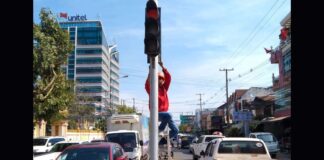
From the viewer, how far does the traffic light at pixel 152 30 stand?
896cm

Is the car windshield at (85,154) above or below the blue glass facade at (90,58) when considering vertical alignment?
below

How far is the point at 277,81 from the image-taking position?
53156mm

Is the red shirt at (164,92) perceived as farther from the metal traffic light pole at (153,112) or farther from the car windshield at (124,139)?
the car windshield at (124,139)

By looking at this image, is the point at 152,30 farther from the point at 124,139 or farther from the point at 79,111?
the point at 79,111

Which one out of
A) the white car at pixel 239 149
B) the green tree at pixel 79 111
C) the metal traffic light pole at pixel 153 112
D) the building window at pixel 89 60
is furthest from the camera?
the building window at pixel 89 60

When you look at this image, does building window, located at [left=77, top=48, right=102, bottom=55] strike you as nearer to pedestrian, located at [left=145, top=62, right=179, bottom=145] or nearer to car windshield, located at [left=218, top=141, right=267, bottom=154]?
car windshield, located at [left=218, top=141, right=267, bottom=154]

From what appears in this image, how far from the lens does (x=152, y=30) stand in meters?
8.95

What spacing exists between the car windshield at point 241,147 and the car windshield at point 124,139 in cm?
891

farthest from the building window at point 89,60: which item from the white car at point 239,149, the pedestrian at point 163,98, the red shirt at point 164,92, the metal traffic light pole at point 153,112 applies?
the metal traffic light pole at point 153,112

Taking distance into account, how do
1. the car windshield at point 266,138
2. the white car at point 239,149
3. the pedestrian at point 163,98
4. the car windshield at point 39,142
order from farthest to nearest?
the car windshield at point 266,138, the car windshield at point 39,142, the white car at point 239,149, the pedestrian at point 163,98

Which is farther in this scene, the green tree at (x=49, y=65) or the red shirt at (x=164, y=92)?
the green tree at (x=49, y=65)

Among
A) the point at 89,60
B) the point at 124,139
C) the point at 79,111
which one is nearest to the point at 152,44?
the point at 124,139
